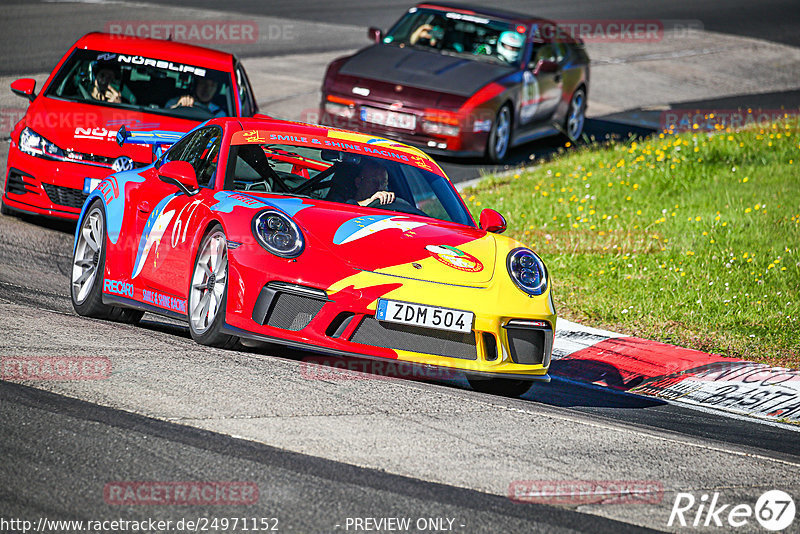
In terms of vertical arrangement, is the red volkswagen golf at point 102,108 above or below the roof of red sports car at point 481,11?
below

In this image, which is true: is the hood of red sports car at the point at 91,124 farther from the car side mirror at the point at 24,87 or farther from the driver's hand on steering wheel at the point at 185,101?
the driver's hand on steering wheel at the point at 185,101

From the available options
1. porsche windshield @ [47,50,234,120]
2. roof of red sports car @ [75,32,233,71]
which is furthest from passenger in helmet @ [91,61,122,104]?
roof of red sports car @ [75,32,233,71]

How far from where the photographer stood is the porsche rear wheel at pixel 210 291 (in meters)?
6.22

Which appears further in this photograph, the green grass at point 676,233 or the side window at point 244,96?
the side window at point 244,96

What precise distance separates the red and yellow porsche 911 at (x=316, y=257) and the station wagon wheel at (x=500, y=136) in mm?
6893

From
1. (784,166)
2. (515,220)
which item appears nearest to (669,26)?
(784,166)

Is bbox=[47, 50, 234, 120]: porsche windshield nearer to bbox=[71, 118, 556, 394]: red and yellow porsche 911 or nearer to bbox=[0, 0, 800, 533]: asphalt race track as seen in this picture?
bbox=[71, 118, 556, 394]: red and yellow porsche 911

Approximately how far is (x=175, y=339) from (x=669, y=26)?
2466cm

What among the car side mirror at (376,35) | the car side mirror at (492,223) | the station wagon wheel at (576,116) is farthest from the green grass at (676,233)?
the car side mirror at (376,35)

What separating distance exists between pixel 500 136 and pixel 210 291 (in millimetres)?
9109

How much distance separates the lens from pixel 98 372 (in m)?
5.61

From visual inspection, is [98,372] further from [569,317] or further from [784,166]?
[784,166]

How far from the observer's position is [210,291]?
638 centimetres

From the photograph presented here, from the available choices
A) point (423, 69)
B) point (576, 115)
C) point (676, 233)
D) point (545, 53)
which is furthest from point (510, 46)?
point (676, 233)
